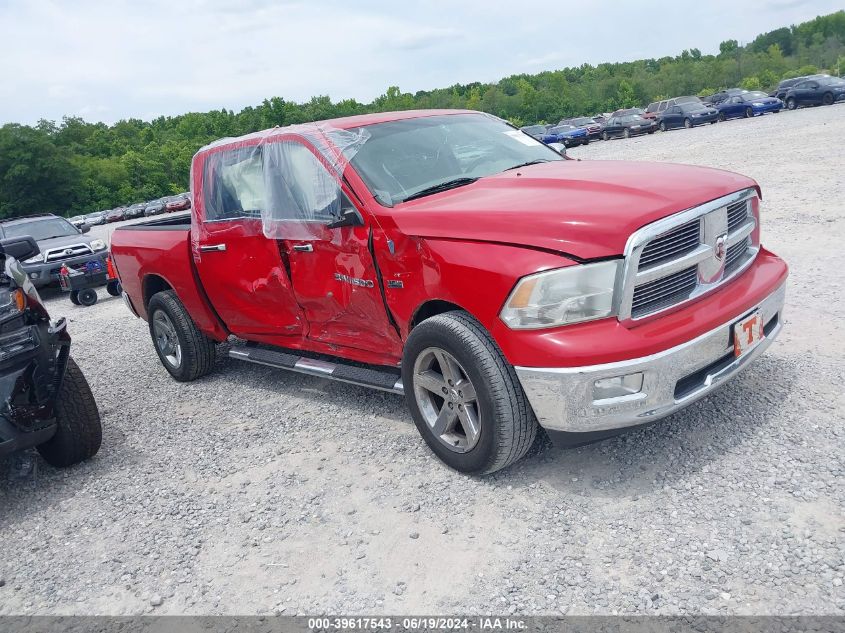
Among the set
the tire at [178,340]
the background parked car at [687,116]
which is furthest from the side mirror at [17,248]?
the background parked car at [687,116]

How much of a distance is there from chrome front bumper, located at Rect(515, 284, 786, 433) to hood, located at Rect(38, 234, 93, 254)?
11670 mm

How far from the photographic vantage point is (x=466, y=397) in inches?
141

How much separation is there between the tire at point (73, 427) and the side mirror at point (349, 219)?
211 cm

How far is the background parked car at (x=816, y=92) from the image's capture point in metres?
32.0

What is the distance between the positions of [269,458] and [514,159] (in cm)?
253

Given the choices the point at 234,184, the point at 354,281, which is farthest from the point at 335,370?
the point at 234,184

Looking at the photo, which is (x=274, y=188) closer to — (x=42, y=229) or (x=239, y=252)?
(x=239, y=252)

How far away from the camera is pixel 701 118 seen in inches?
1336

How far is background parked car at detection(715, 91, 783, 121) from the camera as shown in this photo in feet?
109

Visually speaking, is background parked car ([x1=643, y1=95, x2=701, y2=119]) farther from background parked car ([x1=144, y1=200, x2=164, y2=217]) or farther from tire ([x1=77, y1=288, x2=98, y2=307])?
background parked car ([x1=144, y1=200, x2=164, y2=217])

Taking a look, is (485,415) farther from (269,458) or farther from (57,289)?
(57,289)

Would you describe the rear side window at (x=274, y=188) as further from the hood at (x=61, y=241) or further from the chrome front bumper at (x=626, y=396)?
the hood at (x=61, y=241)

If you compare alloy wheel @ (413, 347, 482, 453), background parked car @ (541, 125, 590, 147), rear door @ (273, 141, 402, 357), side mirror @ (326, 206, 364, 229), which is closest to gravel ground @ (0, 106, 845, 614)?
alloy wheel @ (413, 347, 482, 453)

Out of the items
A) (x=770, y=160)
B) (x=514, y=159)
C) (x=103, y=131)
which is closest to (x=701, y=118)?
(x=770, y=160)
